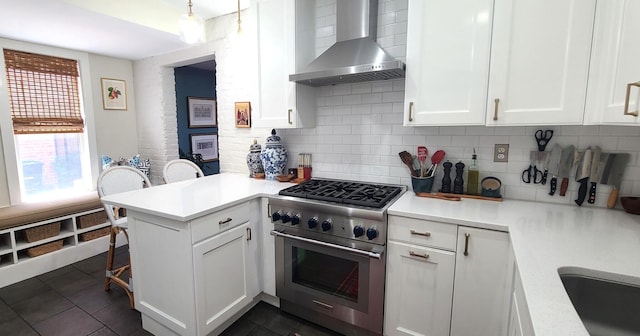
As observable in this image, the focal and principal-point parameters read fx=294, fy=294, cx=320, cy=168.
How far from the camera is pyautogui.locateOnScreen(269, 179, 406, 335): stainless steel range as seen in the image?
5.82ft

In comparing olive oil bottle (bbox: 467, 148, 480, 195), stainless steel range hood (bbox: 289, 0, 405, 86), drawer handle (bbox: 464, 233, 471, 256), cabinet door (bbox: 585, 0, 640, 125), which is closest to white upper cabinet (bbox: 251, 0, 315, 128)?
stainless steel range hood (bbox: 289, 0, 405, 86)

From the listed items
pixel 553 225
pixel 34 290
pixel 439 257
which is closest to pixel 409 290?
pixel 439 257

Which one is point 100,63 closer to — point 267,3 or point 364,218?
point 267,3

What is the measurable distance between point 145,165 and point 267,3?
2729 millimetres

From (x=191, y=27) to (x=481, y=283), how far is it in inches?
88.2

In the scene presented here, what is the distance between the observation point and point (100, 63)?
366 cm

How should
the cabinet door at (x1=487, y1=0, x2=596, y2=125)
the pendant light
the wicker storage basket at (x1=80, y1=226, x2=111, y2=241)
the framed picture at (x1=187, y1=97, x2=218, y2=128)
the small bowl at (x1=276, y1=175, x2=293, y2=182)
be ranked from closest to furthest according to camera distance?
the cabinet door at (x1=487, y1=0, x2=596, y2=125) → the pendant light → the small bowl at (x1=276, y1=175, x2=293, y2=182) → the wicker storage basket at (x1=80, y1=226, x2=111, y2=241) → the framed picture at (x1=187, y1=97, x2=218, y2=128)

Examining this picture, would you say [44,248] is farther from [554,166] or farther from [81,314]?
[554,166]

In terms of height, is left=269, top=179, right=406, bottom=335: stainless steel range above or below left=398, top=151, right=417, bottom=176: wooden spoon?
below

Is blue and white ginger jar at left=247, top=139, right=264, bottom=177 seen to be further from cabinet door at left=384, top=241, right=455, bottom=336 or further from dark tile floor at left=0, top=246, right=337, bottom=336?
cabinet door at left=384, top=241, right=455, bottom=336

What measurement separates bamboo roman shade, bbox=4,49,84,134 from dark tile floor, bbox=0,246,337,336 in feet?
5.39

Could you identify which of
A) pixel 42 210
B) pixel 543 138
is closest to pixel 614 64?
pixel 543 138

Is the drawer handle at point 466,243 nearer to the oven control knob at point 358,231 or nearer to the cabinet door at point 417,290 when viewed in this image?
the cabinet door at point 417,290

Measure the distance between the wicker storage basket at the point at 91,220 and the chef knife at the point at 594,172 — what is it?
4343mm
